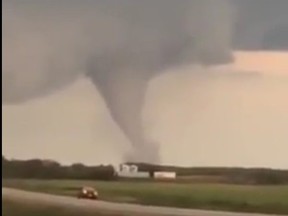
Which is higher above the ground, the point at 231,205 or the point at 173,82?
the point at 173,82

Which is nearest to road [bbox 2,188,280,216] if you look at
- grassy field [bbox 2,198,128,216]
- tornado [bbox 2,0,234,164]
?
grassy field [bbox 2,198,128,216]

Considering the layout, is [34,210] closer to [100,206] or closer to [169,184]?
[100,206]

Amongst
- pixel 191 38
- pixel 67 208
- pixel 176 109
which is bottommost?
pixel 67 208

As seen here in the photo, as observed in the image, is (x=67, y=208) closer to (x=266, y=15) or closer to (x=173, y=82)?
(x=173, y=82)

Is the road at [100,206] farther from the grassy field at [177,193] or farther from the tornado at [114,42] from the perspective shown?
the tornado at [114,42]

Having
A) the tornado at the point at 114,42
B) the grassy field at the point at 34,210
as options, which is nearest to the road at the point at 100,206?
the grassy field at the point at 34,210

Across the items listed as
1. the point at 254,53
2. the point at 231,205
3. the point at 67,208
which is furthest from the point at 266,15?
the point at 67,208

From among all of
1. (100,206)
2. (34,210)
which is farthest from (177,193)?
(34,210)
